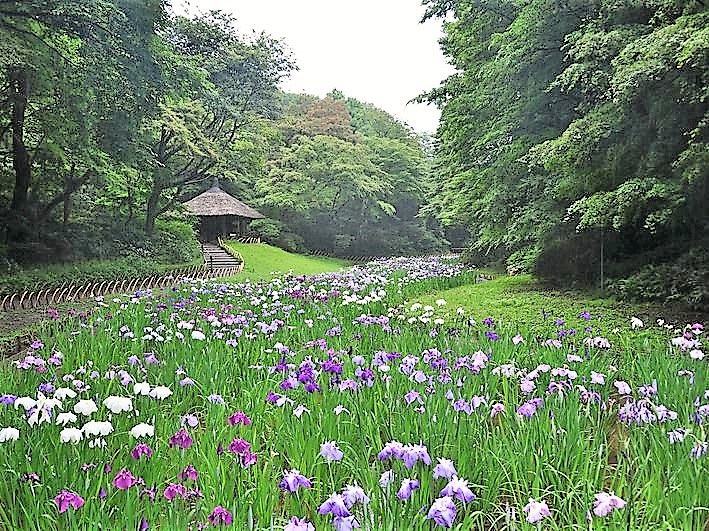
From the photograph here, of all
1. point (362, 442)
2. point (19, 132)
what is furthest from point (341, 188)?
point (362, 442)

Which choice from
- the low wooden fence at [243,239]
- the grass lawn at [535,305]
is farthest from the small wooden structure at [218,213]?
the grass lawn at [535,305]

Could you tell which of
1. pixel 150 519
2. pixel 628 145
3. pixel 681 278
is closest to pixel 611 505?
pixel 150 519

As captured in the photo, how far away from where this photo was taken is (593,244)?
9.10 m

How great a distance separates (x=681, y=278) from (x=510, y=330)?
3.28m

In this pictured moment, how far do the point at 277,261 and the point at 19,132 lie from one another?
15.5 meters

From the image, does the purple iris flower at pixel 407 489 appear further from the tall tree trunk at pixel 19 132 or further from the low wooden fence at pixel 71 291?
the tall tree trunk at pixel 19 132

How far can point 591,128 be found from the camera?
5.96m

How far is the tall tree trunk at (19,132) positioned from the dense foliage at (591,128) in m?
8.13

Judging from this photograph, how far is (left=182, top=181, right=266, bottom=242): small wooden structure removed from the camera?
99.9 ft

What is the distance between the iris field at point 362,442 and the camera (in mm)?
1877

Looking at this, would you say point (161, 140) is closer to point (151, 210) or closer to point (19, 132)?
point (151, 210)

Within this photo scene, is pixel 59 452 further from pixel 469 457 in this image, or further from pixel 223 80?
pixel 223 80

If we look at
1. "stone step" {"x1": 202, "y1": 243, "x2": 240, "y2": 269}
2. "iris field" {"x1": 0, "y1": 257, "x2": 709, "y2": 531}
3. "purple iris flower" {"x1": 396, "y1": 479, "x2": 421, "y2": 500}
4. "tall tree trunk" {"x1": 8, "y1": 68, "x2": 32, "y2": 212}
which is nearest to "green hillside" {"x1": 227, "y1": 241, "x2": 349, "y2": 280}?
"stone step" {"x1": 202, "y1": 243, "x2": 240, "y2": 269}

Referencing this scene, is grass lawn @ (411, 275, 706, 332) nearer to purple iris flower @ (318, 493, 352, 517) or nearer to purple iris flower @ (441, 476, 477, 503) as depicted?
purple iris flower @ (441, 476, 477, 503)
